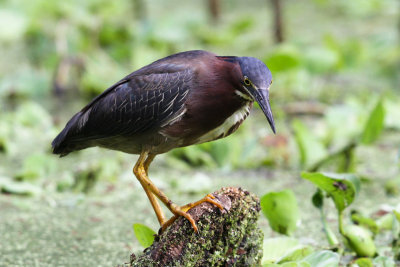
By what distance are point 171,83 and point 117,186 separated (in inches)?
54.1

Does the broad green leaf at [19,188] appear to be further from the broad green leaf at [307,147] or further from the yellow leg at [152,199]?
the broad green leaf at [307,147]

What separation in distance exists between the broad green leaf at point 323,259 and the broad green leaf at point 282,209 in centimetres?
26

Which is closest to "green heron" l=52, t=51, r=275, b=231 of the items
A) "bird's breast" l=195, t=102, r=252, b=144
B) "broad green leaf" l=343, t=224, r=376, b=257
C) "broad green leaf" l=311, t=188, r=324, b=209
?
"bird's breast" l=195, t=102, r=252, b=144

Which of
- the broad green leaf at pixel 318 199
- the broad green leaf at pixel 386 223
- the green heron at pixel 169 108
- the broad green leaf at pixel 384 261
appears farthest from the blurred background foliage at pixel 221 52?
the green heron at pixel 169 108

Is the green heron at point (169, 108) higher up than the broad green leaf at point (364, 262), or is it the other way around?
the green heron at point (169, 108)

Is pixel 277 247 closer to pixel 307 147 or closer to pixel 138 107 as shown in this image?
pixel 138 107

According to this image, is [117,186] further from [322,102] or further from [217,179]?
[322,102]

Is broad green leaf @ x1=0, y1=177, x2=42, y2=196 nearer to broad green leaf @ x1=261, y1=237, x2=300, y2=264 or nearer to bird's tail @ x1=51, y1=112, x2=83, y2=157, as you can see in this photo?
bird's tail @ x1=51, y1=112, x2=83, y2=157

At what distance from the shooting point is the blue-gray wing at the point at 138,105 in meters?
2.32

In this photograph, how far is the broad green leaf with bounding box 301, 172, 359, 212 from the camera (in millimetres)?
2309

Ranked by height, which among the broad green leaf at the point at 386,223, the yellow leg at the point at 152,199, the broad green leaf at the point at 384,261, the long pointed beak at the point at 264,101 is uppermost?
the long pointed beak at the point at 264,101

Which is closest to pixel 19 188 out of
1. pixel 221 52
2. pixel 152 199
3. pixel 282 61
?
pixel 152 199

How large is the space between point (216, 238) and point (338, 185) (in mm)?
598

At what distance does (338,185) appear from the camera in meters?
2.37
